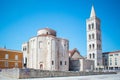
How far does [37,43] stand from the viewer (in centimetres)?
4841

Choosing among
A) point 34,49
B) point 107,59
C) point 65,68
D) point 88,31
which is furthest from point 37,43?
point 107,59

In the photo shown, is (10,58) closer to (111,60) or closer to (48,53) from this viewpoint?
(48,53)

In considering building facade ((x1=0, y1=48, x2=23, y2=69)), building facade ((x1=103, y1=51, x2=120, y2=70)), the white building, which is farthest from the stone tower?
building facade ((x1=0, y1=48, x2=23, y2=69))

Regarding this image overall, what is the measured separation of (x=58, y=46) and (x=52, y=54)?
3591 mm

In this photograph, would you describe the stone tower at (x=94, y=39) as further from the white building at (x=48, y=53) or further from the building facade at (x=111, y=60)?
the white building at (x=48, y=53)

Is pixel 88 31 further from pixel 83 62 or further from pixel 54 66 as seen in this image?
pixel 54 66

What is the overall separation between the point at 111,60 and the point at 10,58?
1823 inches

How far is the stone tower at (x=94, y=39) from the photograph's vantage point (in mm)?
69125

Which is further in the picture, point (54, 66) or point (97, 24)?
point (97, 24)

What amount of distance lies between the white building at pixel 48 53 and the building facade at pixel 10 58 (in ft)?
11.5

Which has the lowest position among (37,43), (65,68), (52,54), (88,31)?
(65,68)

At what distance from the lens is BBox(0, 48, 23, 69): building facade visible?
45.4m

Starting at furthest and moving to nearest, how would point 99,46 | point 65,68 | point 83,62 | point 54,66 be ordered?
point 99,46, point 83,62, point 65,68, point 54,66

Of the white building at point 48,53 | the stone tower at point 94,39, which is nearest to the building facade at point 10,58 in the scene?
the white building at point 48,53
